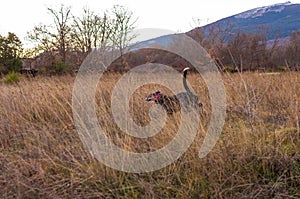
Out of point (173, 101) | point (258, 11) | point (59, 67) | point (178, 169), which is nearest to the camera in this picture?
point (178, 169)

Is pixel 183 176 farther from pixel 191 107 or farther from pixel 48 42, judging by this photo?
pixel 48 42

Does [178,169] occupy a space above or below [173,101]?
below

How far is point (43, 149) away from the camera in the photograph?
215cm

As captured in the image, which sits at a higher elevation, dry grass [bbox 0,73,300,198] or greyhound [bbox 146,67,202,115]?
greyhound [bbox 146,67,202,115]

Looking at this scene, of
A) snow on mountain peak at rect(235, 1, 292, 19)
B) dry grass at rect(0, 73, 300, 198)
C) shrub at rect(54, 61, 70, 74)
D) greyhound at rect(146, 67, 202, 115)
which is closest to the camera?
dry grass at rect(0, 73, 300, 198)

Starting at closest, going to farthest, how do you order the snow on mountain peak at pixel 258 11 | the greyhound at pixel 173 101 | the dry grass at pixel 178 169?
the dry grass at pixel 178 169
the greyhound at pixel 173 101
the snow on mountain peak at pixel 258 11

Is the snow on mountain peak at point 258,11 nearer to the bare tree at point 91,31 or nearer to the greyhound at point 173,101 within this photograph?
the bare tree at point 91,31

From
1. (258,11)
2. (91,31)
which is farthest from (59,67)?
(258,11)

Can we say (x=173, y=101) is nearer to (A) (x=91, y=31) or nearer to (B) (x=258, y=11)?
(A) (x=91, y=31)

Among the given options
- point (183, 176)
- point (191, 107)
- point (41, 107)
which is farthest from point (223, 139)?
point (41, 107)

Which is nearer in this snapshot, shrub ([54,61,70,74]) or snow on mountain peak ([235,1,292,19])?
shrub ([54,61,70,74])

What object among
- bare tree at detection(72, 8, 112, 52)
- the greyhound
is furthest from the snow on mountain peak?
the greyhound

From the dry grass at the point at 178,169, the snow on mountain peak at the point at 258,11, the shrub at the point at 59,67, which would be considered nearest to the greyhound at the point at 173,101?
the dry grass at the point at 178,169

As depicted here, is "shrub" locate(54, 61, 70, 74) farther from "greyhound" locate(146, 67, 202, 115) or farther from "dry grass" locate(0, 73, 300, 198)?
"dry grass" locate(0, 73, 300, 198)
